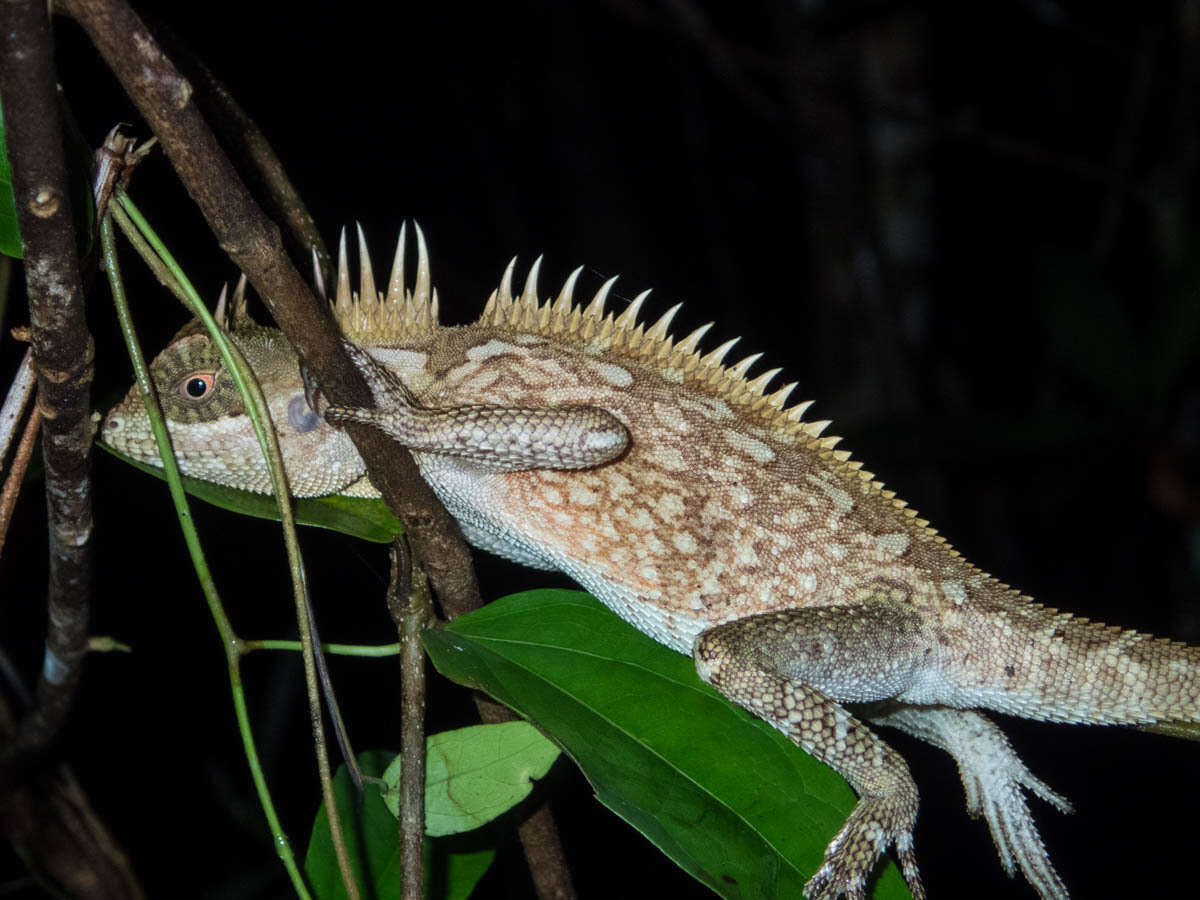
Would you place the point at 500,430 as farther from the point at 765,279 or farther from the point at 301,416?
the point at 765,279

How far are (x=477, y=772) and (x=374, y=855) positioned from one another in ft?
1.28

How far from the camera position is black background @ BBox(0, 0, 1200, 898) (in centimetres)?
421

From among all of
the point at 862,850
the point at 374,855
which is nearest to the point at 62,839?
the point at 374,855

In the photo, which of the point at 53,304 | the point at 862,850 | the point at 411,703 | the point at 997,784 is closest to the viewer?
the point at 53,304

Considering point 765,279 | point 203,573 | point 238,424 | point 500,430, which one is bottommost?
point 203,573

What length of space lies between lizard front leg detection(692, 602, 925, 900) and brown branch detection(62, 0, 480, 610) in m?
0.92

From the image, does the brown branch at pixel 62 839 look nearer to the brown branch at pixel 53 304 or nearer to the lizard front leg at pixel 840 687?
the brown branch at pixel 53 304

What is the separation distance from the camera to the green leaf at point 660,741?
1.87 m

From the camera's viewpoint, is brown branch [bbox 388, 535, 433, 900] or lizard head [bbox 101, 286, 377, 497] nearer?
brown branch [bbox 388, 535, 433, 900]

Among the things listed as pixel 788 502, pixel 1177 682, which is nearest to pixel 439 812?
pixel 788 502

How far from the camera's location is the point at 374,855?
2.30m

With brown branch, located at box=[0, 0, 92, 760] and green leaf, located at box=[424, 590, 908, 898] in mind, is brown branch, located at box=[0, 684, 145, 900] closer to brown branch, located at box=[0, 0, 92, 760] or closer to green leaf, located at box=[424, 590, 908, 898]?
brown branch, located at box=[0, 0, 92, 760]

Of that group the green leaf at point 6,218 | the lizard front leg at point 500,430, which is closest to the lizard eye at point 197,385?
the lizard front leg at point 500,430

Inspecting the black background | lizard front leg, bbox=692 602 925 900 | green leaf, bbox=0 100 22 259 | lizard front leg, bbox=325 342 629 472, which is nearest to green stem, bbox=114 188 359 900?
green leaf, bbox=0 100 22 259
